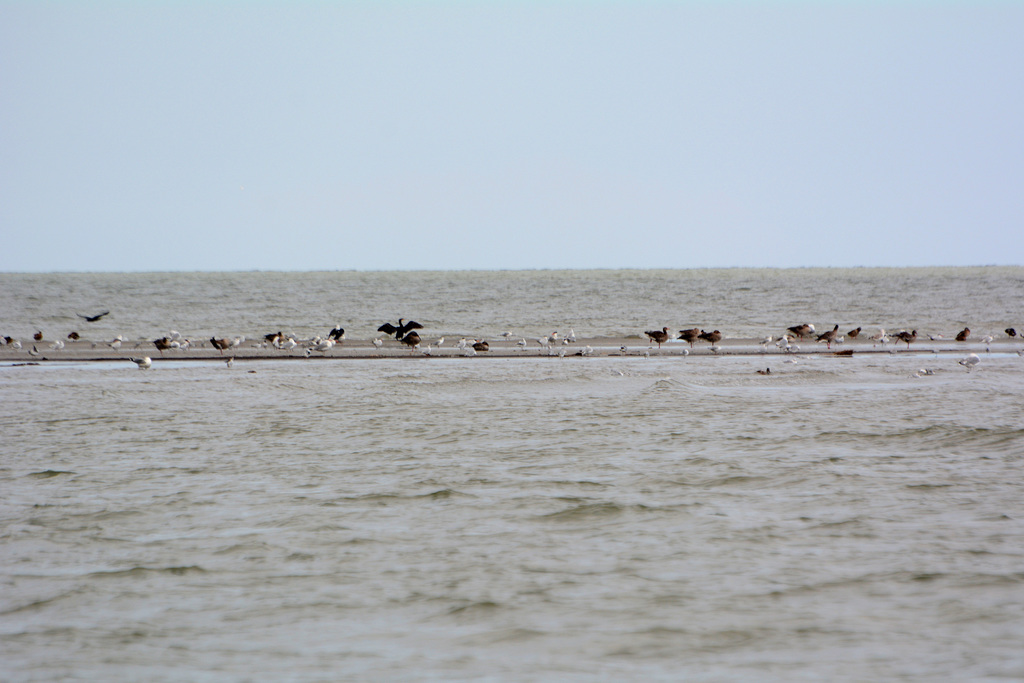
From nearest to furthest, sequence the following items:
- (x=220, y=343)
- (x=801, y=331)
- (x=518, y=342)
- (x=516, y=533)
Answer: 1. (x=516, y=533)
2. (x=220, y=343)
3. (x=801, y=331)
4. (x=518, y=342)

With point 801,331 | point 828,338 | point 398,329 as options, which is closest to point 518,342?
point 398,329

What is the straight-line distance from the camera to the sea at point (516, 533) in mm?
4766

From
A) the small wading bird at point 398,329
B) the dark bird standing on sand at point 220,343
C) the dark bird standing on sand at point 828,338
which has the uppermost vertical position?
the dark bird standing on sand at point 828,338

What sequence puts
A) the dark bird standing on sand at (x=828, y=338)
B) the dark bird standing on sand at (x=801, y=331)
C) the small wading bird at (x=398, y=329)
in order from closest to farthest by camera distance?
the dark bird standing on sand at (x=828, y=338) < the dark bird standing on sand at (x=801, y=331) < the small wading bird at (x=398, y=329)

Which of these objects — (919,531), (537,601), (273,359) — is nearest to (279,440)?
(537,601)

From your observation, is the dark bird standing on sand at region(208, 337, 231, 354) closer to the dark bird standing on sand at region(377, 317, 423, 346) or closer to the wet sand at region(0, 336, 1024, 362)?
the wet sand at region(0, 336, 1024, 362)

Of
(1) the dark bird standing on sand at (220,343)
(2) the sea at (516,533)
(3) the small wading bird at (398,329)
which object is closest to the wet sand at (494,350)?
(1) the dark bird standing on sand at (220,343)

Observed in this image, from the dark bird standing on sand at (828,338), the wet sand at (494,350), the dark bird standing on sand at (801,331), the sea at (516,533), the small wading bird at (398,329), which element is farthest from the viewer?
the small wading bird at (398,329)

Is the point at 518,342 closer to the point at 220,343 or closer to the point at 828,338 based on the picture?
the point at 220,343

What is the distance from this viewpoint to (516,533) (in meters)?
7.01

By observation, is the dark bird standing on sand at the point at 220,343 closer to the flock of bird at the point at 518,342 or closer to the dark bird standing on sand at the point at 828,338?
the flock of bird at the point at 518,342

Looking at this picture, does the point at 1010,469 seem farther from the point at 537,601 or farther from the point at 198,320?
the point at 198,320

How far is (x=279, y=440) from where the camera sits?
453 inches

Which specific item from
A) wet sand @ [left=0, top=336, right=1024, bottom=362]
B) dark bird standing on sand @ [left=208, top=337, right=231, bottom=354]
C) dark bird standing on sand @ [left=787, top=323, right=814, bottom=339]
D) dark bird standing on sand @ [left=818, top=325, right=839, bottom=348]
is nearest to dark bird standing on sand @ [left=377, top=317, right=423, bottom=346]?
wet sand @ [left=0, top=336, right=1024, bottom=362]
